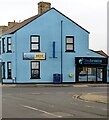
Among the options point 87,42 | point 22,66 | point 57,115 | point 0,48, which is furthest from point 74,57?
point 57,115

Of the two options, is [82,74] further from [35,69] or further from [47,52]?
[35,69]

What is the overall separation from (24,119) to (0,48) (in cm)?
3667

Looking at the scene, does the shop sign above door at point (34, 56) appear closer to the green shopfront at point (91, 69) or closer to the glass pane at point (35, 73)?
the glass pane at point (35, 73)

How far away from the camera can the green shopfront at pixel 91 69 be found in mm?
46906

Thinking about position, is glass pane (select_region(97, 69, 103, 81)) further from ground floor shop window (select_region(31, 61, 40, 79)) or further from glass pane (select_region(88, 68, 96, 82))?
ground floor shop window (select_region(31, 61, 40, 79))

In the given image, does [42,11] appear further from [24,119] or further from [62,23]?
[24,119]

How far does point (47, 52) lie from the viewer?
150ft

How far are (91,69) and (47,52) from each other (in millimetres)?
6317

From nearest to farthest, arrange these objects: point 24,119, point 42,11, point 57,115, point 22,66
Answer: point 24,119, point 57,115, point 22,66, point 42,11

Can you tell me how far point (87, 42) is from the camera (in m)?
47.4

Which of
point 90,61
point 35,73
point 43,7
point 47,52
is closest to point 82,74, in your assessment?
point 90,61

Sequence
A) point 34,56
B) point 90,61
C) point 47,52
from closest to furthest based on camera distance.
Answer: point 34,56 → point 47,52 → point 90,61

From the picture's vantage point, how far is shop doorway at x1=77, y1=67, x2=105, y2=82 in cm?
4719

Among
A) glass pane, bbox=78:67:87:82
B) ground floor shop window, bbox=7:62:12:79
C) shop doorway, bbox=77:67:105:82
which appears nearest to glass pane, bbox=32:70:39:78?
ground floor shop window, bbox=7:62:12:79
